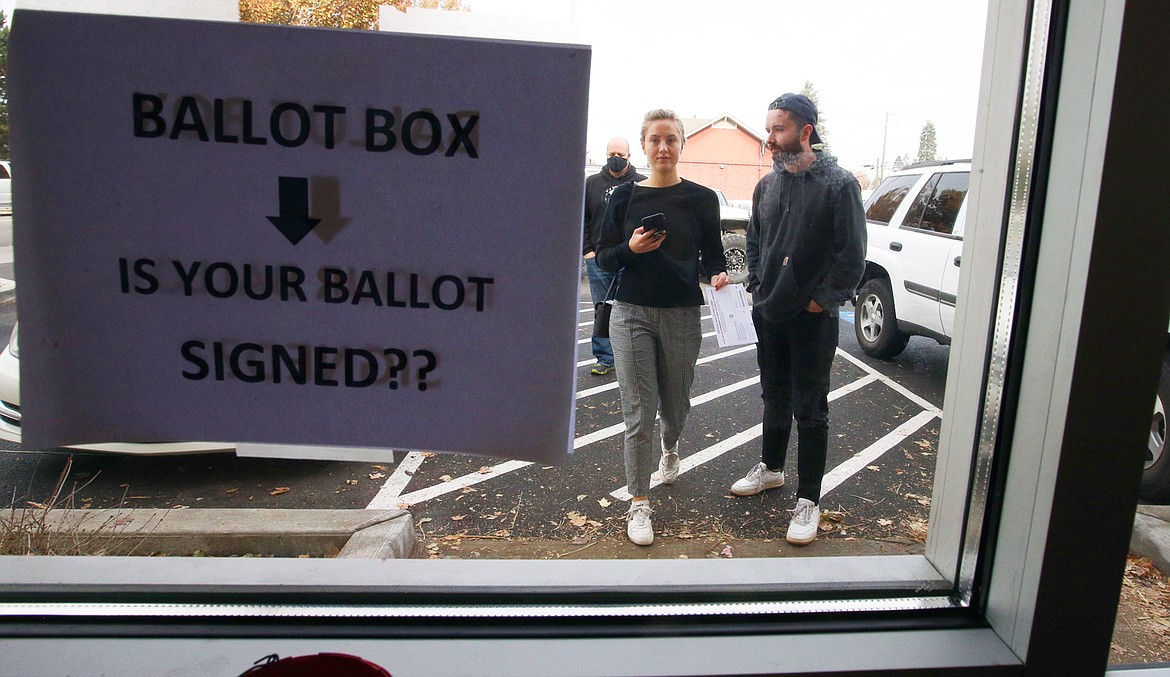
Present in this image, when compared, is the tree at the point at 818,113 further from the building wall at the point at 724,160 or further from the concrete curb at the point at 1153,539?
the concrete curb at the point at 1153,539

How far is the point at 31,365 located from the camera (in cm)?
116

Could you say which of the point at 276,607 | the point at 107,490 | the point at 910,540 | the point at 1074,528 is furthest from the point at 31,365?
the point at 910,540

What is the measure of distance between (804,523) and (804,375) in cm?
65

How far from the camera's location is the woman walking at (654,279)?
272 centimetres

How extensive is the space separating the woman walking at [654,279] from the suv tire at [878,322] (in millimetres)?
3008

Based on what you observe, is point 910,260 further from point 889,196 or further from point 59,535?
point 59,535

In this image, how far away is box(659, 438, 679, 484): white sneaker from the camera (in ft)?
11.3

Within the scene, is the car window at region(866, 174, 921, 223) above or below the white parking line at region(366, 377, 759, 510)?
above

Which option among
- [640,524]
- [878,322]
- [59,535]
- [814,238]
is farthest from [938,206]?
[59,535]

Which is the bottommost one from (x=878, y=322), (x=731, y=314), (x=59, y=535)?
(x=59, y=535)

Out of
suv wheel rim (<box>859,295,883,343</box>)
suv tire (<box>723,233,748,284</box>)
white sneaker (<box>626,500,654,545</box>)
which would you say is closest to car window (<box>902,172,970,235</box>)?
suv wheel rim (<box>859,295,883,343</box>)

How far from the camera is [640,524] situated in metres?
3.01

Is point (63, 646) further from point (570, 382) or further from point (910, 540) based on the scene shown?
point (910, 540)

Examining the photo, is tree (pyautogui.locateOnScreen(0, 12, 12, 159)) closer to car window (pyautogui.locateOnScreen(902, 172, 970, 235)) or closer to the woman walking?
the woman walking
